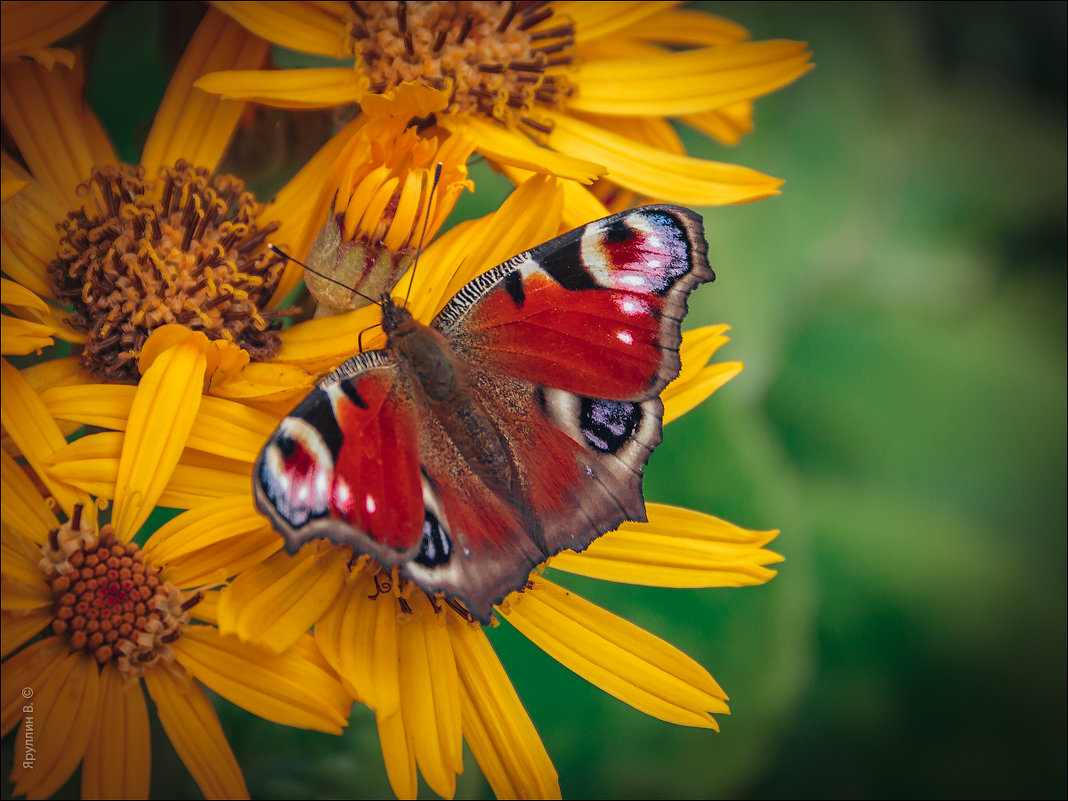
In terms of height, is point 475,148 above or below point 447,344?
above

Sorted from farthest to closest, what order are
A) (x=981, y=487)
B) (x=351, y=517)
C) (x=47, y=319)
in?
(x=981, y=487) < (x=47, y=319) < (x=351, y=517)

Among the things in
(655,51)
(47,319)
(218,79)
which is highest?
(655,51)

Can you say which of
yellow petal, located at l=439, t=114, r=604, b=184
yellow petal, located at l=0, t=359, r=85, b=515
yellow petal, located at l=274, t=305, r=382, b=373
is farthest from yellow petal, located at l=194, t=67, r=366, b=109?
yellow petal, located at l=0, t=359, r=85, b=515

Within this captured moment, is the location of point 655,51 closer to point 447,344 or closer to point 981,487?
point 447,344

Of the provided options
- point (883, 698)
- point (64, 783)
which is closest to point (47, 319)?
point (64, 783)

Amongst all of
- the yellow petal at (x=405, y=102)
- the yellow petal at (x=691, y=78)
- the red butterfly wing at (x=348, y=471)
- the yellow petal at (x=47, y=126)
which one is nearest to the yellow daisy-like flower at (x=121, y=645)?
the red butterfly wing at (x=348, y=471)

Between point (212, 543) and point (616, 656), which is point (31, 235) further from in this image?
point (616, 656)

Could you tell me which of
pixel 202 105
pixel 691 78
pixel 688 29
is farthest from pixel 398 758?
pixel 688 29

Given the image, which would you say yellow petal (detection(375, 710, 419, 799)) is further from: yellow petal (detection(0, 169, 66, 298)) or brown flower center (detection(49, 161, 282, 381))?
yellow petal (detection(0, 169, 66, 298))
